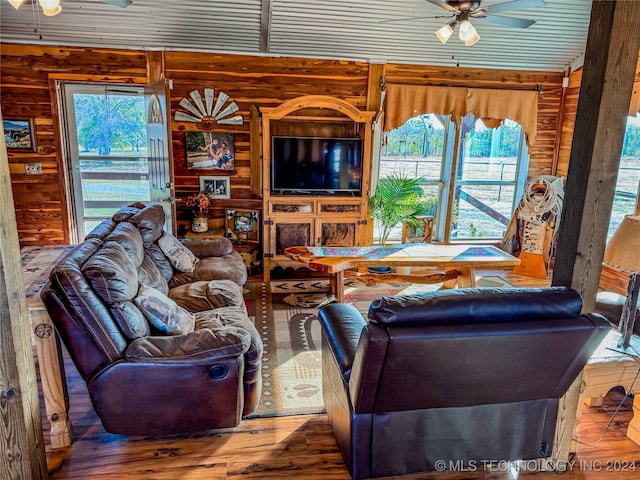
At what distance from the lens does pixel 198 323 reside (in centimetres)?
271

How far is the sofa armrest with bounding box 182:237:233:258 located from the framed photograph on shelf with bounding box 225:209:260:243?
3.30ft

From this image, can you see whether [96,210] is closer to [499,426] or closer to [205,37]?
[205,37]


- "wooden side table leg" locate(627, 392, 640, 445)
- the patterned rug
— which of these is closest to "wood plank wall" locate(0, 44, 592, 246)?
the patterned rug

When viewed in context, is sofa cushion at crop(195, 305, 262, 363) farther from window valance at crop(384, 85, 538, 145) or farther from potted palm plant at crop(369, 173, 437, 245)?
window valance at crop(384, 85, 538, 145)

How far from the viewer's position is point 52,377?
229 cm

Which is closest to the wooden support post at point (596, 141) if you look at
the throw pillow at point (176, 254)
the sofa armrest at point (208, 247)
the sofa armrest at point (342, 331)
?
the sofa armrest at point (342, 331)

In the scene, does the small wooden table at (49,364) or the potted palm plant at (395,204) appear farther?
the potted palm plant at (395,204)

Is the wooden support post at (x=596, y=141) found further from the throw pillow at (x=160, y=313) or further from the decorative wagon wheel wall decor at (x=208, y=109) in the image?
the decorative wagon wheel wall decor at (x=208, y=109)

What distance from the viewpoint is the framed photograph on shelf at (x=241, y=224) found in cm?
534

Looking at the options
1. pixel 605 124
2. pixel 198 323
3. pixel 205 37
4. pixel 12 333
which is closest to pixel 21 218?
pixel 205 37

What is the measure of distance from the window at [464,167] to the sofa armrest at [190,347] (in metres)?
4.04

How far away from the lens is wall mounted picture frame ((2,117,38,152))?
481cm

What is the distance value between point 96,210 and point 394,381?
4671 mm
